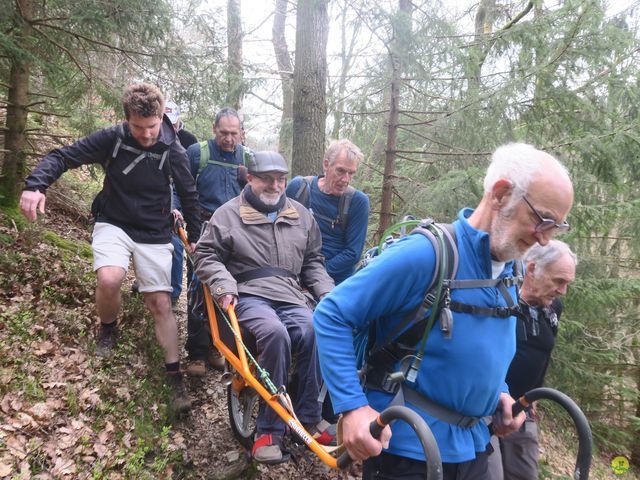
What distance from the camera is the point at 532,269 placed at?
11.2 feet

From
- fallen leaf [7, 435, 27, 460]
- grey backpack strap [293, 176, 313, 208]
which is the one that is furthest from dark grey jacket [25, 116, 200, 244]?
fallen leaf [7, 435, 27, 460]

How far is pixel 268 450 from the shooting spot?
10.7 feet

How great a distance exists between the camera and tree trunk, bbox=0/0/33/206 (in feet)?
18.4

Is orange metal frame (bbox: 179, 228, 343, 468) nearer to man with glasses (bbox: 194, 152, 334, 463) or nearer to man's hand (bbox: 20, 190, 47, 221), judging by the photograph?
man with glasses (bbox: 194, 152, 334, 463)

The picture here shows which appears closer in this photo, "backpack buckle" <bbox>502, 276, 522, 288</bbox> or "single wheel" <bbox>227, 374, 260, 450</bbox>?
"backpack buckle" <bbox>502, 276, 522, 288</bbox>

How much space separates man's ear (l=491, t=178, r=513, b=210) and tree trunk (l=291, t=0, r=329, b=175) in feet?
17.4

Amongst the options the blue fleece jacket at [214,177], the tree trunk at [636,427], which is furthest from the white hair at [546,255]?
the tree trunk at [636,427]

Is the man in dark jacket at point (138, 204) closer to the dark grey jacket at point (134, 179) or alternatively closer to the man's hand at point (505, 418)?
the dark grey jacket at point (134, 179)

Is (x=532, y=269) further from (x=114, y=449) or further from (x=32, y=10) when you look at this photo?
(x=32, y=10)

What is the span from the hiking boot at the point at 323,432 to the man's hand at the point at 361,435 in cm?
168

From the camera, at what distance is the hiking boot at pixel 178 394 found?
431cm

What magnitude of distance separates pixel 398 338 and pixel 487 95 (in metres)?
5.79

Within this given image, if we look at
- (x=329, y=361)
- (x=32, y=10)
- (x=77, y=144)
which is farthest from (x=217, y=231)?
(x=32, y=10)

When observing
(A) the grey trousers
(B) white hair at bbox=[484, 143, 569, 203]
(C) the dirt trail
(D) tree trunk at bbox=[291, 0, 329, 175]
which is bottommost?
(C) the dirt trail
